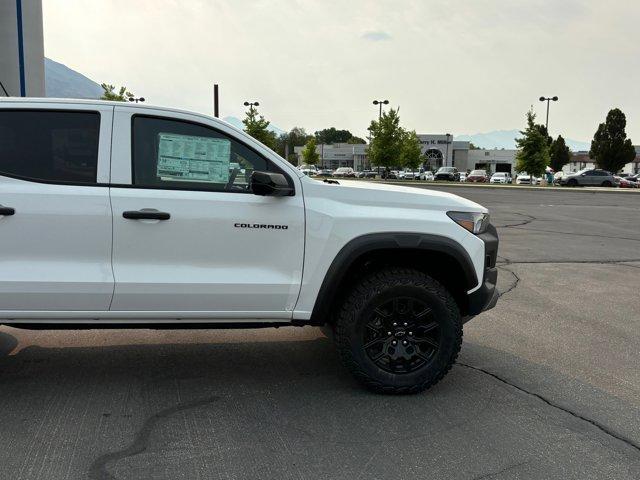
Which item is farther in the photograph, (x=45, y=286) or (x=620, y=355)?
(x=620, y=355)

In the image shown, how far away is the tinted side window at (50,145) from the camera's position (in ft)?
11.4

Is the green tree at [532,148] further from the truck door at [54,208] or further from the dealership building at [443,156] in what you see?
the truck door at [54,208]

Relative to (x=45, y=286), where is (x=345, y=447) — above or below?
below

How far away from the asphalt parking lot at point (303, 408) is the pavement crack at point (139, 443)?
1cm

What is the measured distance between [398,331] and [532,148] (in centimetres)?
4555

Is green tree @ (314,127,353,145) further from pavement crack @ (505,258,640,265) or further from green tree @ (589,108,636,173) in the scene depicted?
pavement crack @ (505,258,640,265)

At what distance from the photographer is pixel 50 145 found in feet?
11.6

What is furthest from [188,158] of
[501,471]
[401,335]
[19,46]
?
[19,46]

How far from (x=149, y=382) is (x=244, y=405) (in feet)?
2.70

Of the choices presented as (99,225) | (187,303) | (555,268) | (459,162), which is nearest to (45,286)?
(99,225)

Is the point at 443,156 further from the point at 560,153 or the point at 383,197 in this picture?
the point at 383,197

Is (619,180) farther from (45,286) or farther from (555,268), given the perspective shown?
(45,286)

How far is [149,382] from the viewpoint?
4012 mm

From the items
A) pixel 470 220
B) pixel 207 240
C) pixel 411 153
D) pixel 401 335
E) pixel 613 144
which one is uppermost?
pixel 613 144
